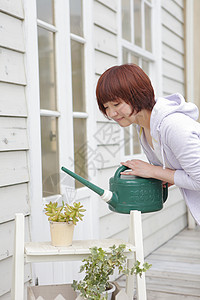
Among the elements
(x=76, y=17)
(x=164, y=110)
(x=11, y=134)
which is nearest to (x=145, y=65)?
(x=76, y=17)

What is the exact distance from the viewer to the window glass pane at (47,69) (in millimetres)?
2297

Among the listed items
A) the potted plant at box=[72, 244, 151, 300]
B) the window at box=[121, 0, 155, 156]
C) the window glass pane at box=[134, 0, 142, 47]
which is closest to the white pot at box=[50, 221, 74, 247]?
the potted plant at box=[72, 244, 151, 300]

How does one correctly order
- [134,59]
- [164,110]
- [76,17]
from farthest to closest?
[134,59] → [76,17] → [164,110]

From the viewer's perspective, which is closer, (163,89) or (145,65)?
(145,65)

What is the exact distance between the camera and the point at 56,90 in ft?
7.94

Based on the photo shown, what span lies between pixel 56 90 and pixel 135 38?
4.81 feet

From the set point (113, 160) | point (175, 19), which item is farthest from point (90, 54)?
point (175, 19)

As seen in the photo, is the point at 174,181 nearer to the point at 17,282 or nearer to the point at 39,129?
the point at 17,282

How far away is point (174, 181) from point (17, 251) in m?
0.60

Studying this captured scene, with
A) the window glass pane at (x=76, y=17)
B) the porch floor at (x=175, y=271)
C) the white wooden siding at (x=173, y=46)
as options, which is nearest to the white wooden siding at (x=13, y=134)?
the window glass pane at (x=76, y=17)

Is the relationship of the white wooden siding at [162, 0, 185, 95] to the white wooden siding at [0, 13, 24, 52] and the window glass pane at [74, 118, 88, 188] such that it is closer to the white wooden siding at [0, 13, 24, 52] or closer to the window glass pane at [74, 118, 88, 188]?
the window glass pane at [74, 118, 88, 188]

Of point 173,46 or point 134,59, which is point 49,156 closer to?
point 134,59

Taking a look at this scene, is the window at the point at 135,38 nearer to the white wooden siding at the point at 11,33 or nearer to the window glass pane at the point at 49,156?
the window glass pane at the point at 49,156

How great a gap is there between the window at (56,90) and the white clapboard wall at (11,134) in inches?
8.6
